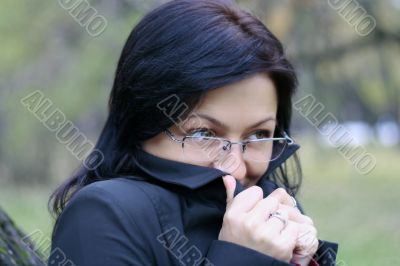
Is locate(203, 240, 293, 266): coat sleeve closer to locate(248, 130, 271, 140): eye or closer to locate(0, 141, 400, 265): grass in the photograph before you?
locate(248, 130, 271, 140): eye

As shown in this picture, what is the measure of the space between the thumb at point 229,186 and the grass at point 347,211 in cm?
78

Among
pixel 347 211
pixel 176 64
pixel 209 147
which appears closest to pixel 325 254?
pixel 209 147

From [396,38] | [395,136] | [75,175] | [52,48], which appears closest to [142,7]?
[52,48]

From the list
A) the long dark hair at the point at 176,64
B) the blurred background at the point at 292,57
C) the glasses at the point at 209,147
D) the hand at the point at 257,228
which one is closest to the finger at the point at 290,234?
the hand at the point at 257,228

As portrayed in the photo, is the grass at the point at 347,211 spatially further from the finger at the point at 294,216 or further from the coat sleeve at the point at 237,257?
the coat sleeve at the point at 237,257

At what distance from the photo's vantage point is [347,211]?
28.7ft

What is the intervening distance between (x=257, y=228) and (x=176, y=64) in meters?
0.42

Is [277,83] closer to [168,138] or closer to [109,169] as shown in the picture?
[168,138]

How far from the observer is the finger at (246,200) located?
65.1 inches

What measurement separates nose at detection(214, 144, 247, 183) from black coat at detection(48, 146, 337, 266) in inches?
1.7

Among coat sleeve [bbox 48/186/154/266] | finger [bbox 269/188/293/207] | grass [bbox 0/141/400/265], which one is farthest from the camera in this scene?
grass [bbox 0/141/400/265]

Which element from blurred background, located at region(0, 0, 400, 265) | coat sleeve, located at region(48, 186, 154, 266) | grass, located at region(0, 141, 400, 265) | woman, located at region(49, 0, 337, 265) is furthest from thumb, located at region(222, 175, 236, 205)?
blurred background, located at region(0, 0, 400, 265)

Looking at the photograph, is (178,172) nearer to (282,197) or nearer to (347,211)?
(282,197)

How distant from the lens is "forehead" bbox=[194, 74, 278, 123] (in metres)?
1.74
